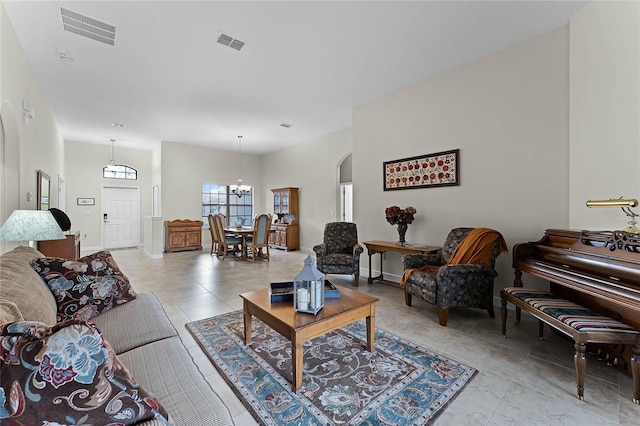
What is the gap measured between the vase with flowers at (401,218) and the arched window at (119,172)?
26.4ft

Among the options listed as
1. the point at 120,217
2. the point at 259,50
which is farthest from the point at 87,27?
the point at 120,217

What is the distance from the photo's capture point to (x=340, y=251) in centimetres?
457

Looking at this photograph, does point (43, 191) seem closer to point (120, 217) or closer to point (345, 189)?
point (120, 217)

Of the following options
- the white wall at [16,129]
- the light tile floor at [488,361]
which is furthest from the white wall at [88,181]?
the light tile floor at [488,361]

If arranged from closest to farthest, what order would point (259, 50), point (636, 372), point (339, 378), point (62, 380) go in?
point (62, 380)
point (636, 372)
point (339, 378)
point (259, 50)

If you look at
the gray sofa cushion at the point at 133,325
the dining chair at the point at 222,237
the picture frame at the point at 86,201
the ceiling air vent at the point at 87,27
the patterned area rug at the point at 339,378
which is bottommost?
the patterned area rug at the point at 339,378

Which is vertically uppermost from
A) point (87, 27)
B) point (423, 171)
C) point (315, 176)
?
point (87, 27)

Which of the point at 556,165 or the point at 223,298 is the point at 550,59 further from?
the point at 223,298

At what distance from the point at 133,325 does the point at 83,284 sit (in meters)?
0.52

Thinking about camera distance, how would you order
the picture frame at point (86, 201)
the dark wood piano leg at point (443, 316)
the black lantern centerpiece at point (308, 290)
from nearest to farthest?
the black lantern centerpiece at point (308, 290), the dark wood piano leg at point (443, 316), the picture frame at point (86, 201)

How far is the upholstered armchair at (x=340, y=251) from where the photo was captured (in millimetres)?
4137

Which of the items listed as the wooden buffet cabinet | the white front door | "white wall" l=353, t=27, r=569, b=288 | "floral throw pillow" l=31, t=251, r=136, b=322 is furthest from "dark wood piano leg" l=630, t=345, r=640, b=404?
the white front door

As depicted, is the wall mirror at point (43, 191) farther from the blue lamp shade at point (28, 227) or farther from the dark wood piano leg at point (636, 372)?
the dark wood piano leg at point (636, 372)

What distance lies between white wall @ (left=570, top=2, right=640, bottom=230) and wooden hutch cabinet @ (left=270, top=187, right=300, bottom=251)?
6.05 m
